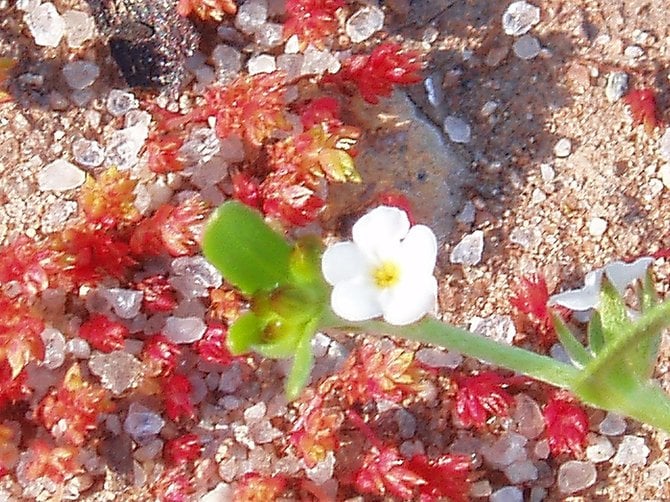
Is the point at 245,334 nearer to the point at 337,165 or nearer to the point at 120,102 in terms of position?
the point at 337,165

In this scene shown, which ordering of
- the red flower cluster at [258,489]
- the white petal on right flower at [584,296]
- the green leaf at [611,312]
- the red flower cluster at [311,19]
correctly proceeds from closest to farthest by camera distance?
the green leaf at [611,312], the white petal on right flower at [584,296], the red flower cluster at [258,489], the red flower cluster at [311,19]

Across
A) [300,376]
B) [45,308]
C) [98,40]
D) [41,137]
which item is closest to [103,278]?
[45,308]

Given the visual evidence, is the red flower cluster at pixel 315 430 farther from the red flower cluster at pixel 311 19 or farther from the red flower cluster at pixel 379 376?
the red flower cluster at pixel 311 19

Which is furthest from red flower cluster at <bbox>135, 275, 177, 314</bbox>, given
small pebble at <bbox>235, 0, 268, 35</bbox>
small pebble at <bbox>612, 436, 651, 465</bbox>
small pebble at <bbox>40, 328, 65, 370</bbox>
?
small pebble at <bbox>612, 436, 651, 465</bbox>

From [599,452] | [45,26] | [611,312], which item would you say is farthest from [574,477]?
[45,26]

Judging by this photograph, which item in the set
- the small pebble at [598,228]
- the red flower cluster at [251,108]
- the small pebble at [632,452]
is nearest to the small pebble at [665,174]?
the small pebble at [598,228]

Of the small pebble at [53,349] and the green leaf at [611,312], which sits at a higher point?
the green leaf at [611,312]
